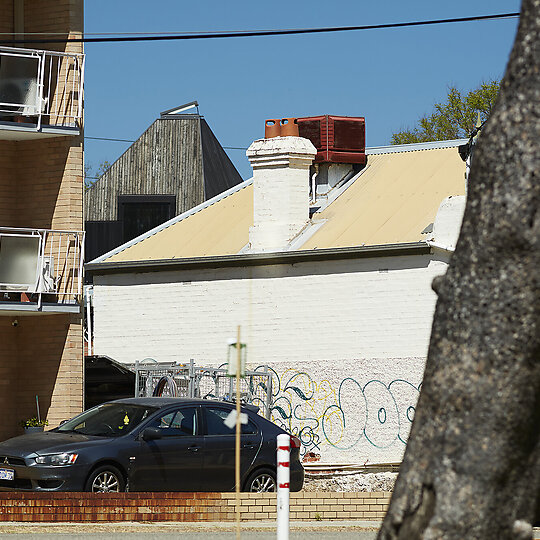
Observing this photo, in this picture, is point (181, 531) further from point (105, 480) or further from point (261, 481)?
point (261, 481)

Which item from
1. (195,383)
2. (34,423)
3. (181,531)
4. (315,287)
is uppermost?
(315,287)

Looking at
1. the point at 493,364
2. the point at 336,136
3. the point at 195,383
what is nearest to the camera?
the point at 493,364

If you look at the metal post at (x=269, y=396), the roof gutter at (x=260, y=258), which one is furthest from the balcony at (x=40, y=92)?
the metal post at (x=269, y=396)

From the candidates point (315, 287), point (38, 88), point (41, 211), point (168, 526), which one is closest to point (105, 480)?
point (168, 526)

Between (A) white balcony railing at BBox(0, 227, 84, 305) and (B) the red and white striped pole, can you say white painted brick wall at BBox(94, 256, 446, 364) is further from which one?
(B) the red and white striped pole

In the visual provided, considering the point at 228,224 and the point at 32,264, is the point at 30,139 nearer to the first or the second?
the point at 32,264

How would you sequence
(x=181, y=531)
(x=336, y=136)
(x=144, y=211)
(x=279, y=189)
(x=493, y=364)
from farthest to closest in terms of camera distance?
(x=144, y=211)
(x=336, y=136)
(x=279, y=189)
(x=181, y=531)
(x=493, y=364)

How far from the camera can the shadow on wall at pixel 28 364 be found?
21.6m

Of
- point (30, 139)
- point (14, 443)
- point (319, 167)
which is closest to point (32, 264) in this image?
point (30, 139)

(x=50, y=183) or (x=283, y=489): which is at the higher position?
(x=50, y=183)

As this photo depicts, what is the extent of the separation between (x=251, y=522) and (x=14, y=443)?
3.34m

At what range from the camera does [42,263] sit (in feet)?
69.3

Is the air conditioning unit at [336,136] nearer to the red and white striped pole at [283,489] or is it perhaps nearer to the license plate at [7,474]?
the license plate at [7,474]

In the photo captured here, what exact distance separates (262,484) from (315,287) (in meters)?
10.6
